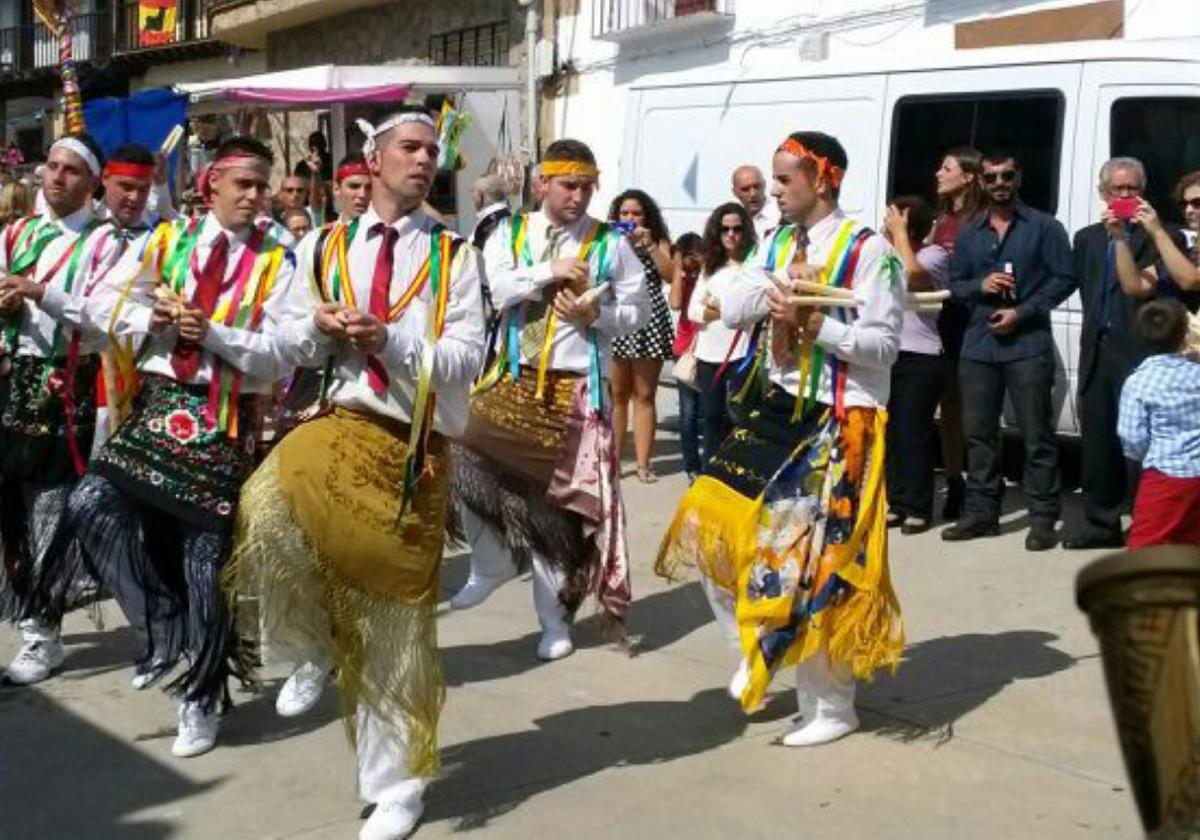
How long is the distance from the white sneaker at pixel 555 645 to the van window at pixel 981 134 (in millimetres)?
3881

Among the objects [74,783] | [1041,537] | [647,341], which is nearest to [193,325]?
[74,783]

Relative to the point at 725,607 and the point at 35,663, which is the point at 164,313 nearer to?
the point at 35,663

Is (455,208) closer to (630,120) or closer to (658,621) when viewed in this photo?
(630,120)

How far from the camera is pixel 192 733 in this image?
5398mm

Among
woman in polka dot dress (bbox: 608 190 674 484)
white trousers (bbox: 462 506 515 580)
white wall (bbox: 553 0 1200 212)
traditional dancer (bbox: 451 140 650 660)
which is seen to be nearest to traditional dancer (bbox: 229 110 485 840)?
traditional dancer (bbox: 451 140 650 660)

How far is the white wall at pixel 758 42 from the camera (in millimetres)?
11500

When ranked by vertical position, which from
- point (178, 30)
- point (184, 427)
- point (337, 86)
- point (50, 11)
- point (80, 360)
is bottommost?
point (184, 427)

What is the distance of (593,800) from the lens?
4949mm

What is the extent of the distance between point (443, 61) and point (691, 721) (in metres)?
17.3

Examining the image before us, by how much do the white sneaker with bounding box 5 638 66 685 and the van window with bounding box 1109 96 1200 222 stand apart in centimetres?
550

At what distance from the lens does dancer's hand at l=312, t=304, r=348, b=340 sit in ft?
14.7

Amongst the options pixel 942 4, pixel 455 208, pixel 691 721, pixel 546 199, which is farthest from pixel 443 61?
pixel 691 721

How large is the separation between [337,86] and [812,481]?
1317 centimetres

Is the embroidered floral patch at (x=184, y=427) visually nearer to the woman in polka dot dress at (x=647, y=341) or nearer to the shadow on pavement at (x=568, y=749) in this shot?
the shadow on pavement at (x=568, y=749)
